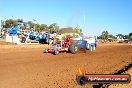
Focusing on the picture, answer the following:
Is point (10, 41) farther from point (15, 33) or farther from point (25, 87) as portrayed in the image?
point (25, 87)

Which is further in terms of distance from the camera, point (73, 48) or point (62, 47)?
point (73, 48)

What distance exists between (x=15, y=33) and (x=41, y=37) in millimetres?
4302

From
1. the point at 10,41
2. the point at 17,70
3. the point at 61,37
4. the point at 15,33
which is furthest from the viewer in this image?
the point at 15,33

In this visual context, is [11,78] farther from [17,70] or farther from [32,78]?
[17,70]

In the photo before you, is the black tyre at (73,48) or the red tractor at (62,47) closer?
the red tractor at (62,47)

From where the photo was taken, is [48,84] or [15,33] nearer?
[48,84]

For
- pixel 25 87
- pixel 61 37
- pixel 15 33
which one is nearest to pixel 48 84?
pixel 25 87

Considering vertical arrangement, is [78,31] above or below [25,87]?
above

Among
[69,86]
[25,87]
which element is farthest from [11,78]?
[69,86]

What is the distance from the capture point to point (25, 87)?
8.65 metres

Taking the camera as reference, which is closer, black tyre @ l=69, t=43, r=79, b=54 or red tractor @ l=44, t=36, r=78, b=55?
red tractor @ l=44, t=36, r=78, b=55

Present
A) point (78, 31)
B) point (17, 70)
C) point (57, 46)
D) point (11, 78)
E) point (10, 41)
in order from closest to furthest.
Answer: point (11, 78) → point (17, 70) → point (57, 46) → point (78, 31) → point (10, 41)

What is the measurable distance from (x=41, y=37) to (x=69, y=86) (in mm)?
28400

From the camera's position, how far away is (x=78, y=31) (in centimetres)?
2453
